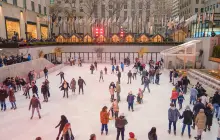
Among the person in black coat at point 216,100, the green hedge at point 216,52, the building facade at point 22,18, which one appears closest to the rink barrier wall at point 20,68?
the building facade at point 22,18

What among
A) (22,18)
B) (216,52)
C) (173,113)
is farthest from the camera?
(22,18)

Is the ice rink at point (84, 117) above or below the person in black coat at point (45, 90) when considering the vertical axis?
below

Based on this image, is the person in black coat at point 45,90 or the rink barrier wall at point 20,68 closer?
the person in black coat at point 45,90

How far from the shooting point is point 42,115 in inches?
409

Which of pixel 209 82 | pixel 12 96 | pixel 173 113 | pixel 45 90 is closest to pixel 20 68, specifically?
pixel 45 90

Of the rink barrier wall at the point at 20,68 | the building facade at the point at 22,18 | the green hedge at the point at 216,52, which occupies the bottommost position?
the rink barrier wall at the point at 20,68

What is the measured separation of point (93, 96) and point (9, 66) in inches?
328

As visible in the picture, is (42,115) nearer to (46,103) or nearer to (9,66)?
(46,103)

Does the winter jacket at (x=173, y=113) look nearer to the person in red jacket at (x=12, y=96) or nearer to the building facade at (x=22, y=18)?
the person in red jacket at (x=12, y=96)

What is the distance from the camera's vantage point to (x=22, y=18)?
117ft

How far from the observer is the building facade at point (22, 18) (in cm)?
2983

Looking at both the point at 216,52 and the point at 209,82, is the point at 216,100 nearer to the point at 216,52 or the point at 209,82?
the point at 209,82

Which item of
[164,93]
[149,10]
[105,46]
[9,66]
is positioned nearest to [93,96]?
[164,93]

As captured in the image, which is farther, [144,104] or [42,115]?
[144,104]
